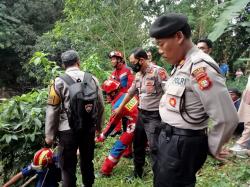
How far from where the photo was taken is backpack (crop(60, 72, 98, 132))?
3902mm

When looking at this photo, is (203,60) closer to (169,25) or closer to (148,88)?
(169,25)

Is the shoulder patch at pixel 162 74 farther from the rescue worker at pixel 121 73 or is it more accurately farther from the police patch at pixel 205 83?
the police patch at pixel 205 83

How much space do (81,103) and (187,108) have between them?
185cm

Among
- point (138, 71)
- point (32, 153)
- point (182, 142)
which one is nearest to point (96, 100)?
point (138, 71)

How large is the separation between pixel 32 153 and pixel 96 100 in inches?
64.1

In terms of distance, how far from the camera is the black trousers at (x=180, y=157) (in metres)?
2.33

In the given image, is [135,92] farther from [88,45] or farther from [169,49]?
[88,45]

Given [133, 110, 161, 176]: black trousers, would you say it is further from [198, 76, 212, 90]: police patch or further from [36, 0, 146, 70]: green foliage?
[36, 0, 146, 70]: green foliage

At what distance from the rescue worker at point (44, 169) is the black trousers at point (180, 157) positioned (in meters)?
1.90

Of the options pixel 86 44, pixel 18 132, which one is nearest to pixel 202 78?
pixel 18 132

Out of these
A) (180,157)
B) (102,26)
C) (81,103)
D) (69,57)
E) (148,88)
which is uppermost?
(102,26)

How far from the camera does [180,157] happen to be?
2.33 m

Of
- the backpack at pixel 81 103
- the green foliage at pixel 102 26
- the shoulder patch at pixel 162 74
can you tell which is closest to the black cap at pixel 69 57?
the backpack at pixel 81 103

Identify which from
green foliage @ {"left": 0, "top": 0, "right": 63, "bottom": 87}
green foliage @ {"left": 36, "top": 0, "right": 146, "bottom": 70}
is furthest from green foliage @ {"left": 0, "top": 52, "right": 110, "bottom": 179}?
green foliage @ {"left": 0, "top": 0, "right": 63, "bottom": 87}
